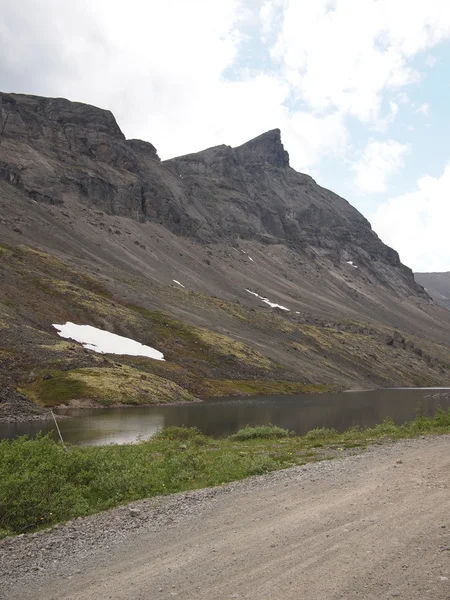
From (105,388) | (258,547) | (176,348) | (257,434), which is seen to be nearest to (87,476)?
(258,547)

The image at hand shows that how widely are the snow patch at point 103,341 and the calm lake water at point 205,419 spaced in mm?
26369

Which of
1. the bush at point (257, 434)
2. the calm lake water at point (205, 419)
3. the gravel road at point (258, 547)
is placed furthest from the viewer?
the calm lake water at point (205, 419)

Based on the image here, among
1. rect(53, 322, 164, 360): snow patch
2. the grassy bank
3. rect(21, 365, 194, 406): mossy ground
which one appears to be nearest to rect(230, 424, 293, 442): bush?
the grassy bank

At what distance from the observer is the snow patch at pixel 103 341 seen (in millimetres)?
97562

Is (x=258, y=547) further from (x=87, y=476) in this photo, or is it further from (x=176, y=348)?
(x=176, y=348)

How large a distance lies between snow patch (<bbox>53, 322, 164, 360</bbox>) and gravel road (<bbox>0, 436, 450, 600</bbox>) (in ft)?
276

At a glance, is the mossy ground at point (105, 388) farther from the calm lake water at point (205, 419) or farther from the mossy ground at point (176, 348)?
the calm lake water at point (205, 419)

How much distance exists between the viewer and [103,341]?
10150 cm

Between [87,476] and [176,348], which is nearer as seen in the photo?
[87,476]

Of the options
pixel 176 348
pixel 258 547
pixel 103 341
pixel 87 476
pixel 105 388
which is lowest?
pixel 105 388

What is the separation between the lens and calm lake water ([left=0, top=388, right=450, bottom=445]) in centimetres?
4578

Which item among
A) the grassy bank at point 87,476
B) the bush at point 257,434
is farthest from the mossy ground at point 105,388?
the grassy bank at point 87,476

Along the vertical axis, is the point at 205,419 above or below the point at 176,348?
below

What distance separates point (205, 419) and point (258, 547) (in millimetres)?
49379
